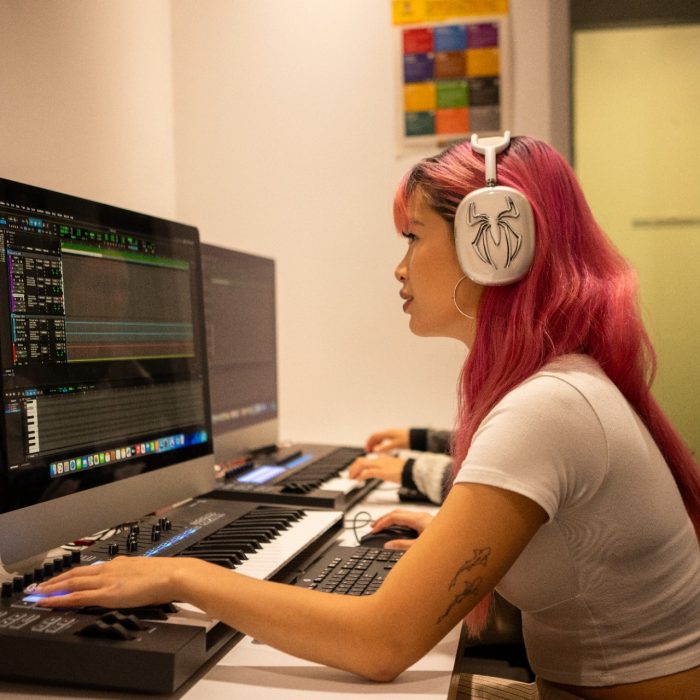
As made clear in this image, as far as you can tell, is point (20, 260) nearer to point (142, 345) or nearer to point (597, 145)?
point (142, 345)

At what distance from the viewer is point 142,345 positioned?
1.26m

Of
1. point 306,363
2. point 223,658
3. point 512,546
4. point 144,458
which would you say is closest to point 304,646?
point 223,658

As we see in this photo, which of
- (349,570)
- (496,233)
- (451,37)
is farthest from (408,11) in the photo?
(349,570)

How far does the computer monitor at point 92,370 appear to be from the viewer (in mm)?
975

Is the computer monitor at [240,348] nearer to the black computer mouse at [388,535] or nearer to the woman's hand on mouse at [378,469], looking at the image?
the woman's hand on mouse at [378,469]

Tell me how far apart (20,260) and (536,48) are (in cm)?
179

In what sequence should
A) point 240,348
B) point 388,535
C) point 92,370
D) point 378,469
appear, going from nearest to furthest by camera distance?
point 92,370
point 388,535
point 378,469
point 240,348

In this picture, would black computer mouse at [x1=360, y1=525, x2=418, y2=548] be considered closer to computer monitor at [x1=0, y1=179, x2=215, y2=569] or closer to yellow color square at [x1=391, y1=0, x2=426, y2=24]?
computer monitor at [x1=0, y1=179, x2=215, y2=569]

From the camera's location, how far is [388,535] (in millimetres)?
1333

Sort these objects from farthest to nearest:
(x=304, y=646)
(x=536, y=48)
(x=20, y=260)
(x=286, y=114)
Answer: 1. (x=286, y=114)
2. (x=536, y=48)
3. (x=20, y=260)
4. (x=304, y=646)

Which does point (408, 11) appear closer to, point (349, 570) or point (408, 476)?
point (408, 476)

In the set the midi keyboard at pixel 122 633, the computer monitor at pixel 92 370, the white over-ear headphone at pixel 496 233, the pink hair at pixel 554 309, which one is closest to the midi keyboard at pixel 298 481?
the computer monitor at pixel 92 370

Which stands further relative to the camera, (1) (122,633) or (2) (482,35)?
(2) (482,35)

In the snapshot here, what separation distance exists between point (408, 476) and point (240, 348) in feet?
1.71
